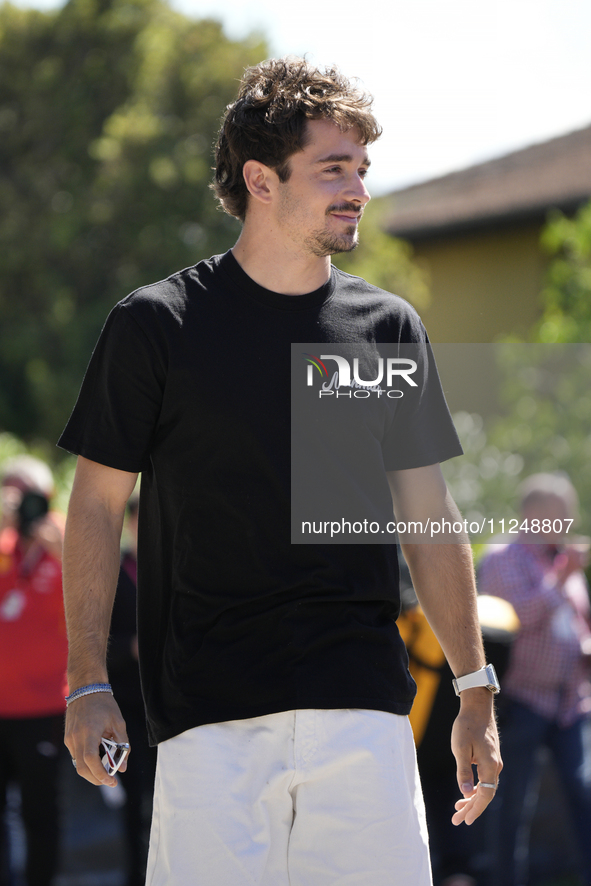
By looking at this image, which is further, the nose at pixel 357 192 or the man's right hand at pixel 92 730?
the nose at pixel 357 192

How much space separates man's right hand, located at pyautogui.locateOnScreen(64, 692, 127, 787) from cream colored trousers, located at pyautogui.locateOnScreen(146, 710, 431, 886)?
0.12 metres

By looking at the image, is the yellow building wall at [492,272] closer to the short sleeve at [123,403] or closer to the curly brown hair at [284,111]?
the curly brown hair at [284,111]

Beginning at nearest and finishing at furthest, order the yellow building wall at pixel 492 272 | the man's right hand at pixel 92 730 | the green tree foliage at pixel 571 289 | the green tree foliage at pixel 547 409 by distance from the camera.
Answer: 1. the man's right hand at pixel 92 730
2. the green tree foliage at pixel 547 409
3. the green tree foliage at pixel 571 289
4. the yellow building wall at pixel 492 272

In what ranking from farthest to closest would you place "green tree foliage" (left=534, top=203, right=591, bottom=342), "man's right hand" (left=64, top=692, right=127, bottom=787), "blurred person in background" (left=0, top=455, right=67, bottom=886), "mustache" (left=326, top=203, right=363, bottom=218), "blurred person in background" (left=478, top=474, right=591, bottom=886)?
"green tree foliage" (left=534, top=203, right=591, bottom=342) → "blurred person in background" (left=478, top=474, right=591, bottom=886) → "blurred person in background" (left=0, top=455, right=67, bottom=886) → "mustache" (left=326, top=203, right=363, bottom=218) → "man's right hand" (left=64, top=692, right=127, bottom=787)

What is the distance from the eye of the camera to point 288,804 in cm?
186

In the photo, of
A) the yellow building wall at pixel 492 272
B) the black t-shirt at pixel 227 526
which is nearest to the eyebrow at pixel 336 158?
the black t-shirt at pixel 227 526

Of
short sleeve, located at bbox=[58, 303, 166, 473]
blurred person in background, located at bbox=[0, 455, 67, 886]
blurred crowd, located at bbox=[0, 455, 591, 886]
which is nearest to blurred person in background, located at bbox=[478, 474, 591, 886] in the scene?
blurred crowd, located at bbox=[0, 455, 591, 886]

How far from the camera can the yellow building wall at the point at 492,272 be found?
11.6 meters

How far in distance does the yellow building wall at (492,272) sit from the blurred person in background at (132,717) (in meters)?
6.40

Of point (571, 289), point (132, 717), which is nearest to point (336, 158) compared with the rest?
point (132, 717)

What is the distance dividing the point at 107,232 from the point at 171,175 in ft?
5.78

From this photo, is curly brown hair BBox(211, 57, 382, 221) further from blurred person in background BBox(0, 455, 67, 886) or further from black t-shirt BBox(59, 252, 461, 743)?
blurred person in background BBox(0, 455, 67, 886)

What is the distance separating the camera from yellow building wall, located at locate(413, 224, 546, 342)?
11.6m

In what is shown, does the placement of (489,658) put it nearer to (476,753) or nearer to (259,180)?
(476,753)
